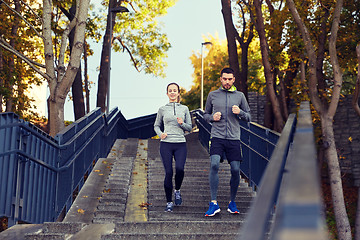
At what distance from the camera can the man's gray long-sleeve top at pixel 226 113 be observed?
21.7ft

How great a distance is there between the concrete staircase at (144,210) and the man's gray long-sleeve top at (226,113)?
1135mm

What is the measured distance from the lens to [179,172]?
Result: 23.3 feet

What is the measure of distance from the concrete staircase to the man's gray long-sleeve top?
1.13 meters

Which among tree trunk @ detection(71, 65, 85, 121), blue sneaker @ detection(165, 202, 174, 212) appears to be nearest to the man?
blue sneaker @ detection(165, 202, 174, 212)

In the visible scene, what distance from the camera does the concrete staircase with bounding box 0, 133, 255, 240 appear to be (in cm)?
535

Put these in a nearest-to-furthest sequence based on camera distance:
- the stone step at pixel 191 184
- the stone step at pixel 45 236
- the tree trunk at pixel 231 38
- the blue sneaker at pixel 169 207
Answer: the stone step at pixel 45 236
the blue sneaker at pixel 169 207
the stone step at pixel 191 184
the tree trunk at pixel 231 38

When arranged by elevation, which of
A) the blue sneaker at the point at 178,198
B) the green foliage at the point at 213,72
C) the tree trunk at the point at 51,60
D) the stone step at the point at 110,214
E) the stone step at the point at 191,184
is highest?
the green foliage at the point at 213,72

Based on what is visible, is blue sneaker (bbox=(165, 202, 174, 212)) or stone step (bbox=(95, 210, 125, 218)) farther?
blue sneaker (bbox=(165, 202, 174, 212))

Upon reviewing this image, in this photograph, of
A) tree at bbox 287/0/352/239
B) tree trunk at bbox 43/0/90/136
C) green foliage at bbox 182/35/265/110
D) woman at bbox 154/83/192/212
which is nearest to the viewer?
woman at bbox 154/83/192/212

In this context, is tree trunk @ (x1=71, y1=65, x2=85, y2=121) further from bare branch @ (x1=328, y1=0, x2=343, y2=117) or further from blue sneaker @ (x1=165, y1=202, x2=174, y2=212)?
Result: blue sneaker @ (x1=165, y1=202, x2=174, y2=212)

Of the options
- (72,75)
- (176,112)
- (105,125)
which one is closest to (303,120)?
(176,112)

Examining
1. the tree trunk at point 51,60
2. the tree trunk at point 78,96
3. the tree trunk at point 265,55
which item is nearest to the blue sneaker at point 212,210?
the tree trunk at point 51,60

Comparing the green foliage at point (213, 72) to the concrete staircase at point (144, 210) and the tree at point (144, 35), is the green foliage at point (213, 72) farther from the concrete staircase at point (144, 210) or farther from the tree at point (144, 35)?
the concrete staircase at point (144, 210)

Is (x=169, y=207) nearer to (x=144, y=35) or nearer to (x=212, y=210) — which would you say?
(x=212, y=210)
